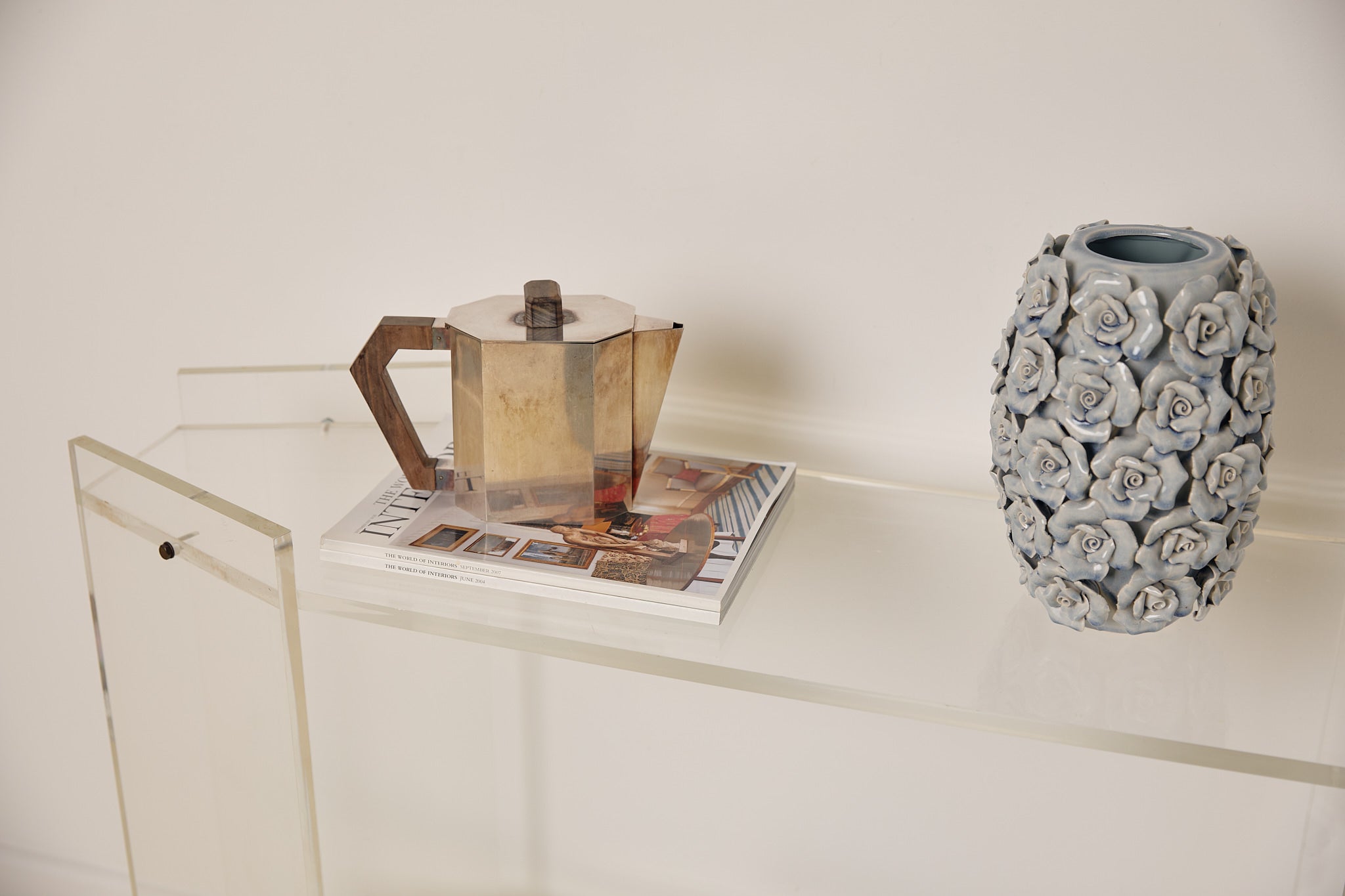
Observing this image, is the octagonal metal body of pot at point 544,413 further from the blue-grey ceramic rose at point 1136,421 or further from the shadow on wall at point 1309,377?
the shadow on wall at point 1309,377

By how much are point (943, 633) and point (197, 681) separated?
455 millimetres

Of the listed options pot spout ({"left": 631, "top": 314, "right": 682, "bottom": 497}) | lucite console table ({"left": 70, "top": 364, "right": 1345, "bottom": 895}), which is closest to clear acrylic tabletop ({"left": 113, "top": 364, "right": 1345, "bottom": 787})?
lucite console table ({"left": 70, "top": 364, "right": 1345, "bottom": 895})

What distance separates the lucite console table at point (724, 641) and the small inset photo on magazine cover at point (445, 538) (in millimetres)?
26

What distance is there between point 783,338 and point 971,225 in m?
0.15

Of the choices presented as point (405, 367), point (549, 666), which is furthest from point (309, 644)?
point (405, 367)

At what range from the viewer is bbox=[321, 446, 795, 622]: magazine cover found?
59 centimetres

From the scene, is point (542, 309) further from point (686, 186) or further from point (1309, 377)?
point (1309, 377)

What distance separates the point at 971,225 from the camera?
2.24 feet

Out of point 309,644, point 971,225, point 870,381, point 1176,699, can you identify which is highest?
point 971,225

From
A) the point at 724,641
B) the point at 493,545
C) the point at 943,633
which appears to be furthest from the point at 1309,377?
the point at 493,545

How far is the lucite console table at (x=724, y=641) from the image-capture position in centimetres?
53

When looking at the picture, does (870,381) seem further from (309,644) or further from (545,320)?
(309,644)

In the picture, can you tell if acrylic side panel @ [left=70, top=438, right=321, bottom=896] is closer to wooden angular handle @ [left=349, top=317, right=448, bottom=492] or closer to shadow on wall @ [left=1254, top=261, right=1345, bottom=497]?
wooden angular handle @ [left=349, top=317, right=448, bottom=492]

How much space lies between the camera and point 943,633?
58 centimetres
